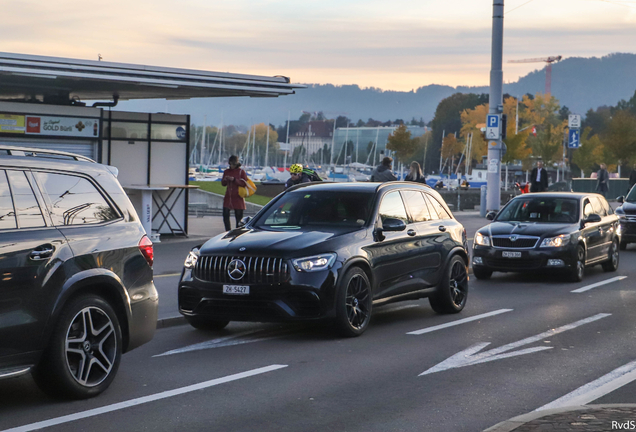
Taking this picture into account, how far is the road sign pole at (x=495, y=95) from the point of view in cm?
2146

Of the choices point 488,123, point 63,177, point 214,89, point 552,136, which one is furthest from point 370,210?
point 552,136

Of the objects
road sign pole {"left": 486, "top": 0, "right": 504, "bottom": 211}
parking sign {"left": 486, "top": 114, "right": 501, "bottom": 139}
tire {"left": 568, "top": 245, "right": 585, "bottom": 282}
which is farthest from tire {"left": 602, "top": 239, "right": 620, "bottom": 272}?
parking sign {"left": 486, "top": 114, "right": 501, "bottom": 139}

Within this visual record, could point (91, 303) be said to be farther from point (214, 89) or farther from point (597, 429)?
point (214, 89)

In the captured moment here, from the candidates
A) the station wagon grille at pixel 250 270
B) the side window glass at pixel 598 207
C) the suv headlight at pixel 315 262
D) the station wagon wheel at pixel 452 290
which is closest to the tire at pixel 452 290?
the station wagon wheel at pixel 452 290

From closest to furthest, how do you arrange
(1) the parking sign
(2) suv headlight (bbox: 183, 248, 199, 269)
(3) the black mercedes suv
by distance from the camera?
(3) the black mercedes suv
(2) suv headlight (bbox: 183, 248, 199, 269)
(1) the parking sign

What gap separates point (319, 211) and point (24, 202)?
4511mm

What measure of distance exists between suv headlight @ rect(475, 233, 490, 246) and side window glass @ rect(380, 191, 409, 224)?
494cm

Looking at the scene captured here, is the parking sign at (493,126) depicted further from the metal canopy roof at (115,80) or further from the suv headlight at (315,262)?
the suv headlight at (315,262)

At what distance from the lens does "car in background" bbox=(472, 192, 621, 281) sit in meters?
14.9

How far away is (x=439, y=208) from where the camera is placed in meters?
11.7

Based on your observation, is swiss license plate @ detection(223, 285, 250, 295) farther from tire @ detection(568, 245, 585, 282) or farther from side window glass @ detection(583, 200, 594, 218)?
side window glass @ detection(583, 200, 594, 218)

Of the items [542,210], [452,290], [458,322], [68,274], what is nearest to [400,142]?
[542,210]

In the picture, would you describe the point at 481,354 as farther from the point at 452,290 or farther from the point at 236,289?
the point at 452,290

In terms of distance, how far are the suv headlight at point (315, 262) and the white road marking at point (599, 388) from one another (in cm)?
283
